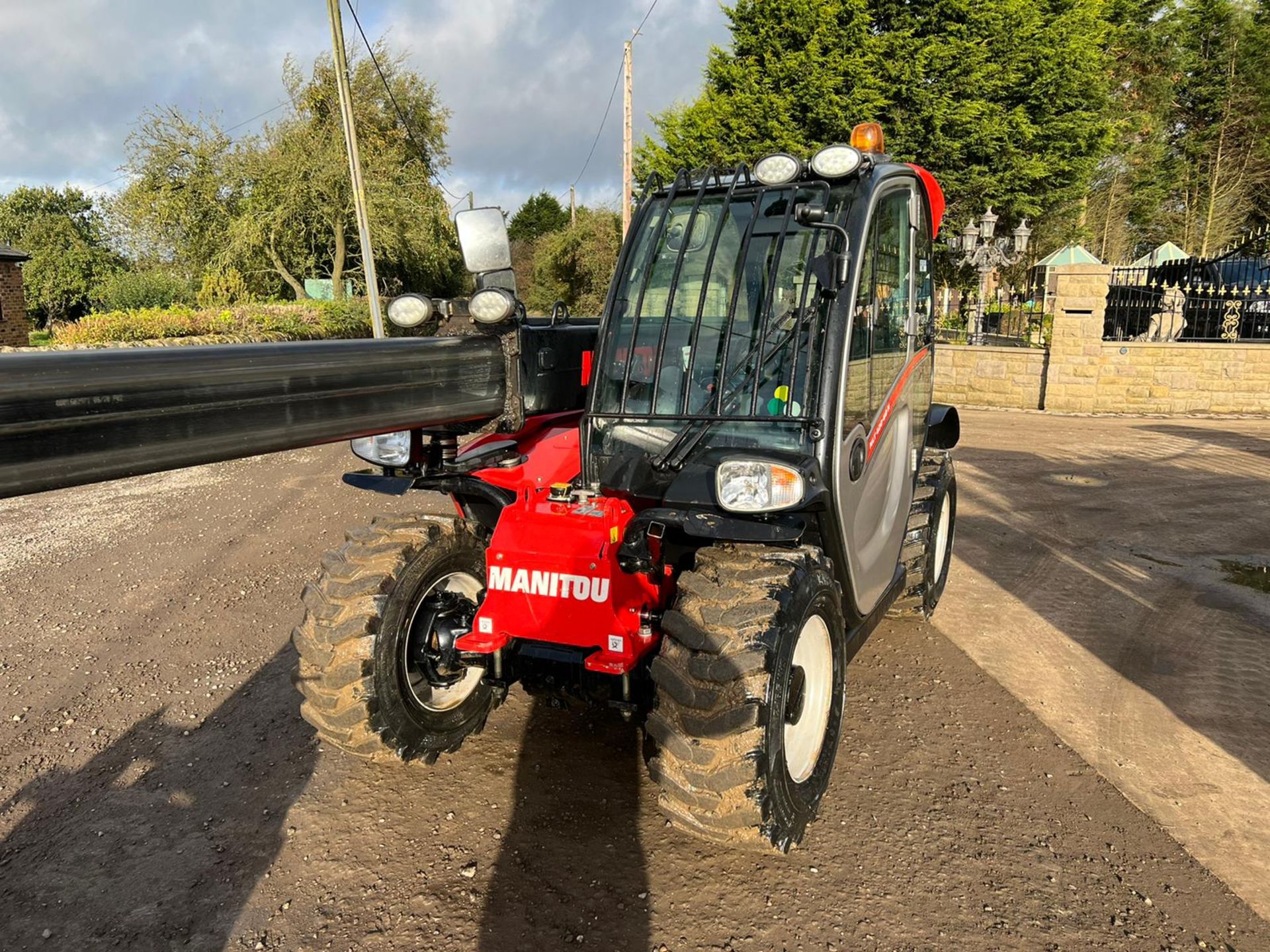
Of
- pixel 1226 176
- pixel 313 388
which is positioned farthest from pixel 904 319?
pixel 1226 176

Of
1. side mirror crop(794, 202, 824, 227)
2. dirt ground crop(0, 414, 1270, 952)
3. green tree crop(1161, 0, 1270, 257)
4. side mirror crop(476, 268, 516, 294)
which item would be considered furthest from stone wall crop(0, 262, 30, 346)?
green tree crop(1161, 0, 1270, 257)

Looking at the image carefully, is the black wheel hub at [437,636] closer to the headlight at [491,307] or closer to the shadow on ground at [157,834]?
the shadow on ground at [157,834]

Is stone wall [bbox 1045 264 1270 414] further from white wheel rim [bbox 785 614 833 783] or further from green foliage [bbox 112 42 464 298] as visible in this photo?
green foliage [bbox 112 42 464 298]

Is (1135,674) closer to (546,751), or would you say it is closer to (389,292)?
(546,751)

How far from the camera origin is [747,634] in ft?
9.27

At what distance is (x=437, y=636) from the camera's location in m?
3.71

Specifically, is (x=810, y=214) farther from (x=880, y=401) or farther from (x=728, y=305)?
(x=880, y=401)

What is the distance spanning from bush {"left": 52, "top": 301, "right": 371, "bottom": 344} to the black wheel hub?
13.9m

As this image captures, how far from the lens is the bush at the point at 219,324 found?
17.4m

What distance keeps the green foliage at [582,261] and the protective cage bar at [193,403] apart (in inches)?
1291

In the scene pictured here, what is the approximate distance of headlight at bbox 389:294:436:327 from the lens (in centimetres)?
314

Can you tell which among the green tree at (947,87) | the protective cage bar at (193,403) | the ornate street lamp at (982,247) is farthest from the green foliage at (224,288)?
the protective cage bar at (193,403)

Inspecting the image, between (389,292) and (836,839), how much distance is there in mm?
31003

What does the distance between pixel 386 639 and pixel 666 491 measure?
134 cm
